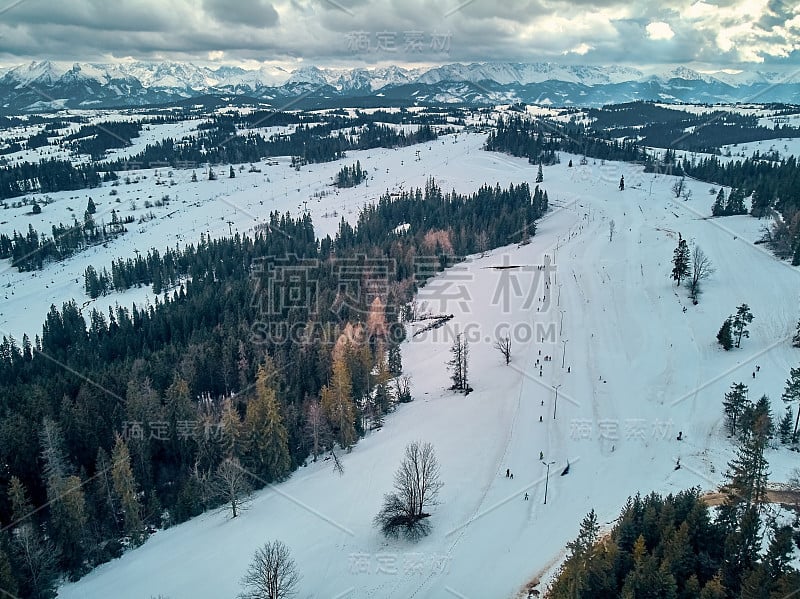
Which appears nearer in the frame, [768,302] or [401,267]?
[768,302]

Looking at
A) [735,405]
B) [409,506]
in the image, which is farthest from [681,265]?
[409,506]

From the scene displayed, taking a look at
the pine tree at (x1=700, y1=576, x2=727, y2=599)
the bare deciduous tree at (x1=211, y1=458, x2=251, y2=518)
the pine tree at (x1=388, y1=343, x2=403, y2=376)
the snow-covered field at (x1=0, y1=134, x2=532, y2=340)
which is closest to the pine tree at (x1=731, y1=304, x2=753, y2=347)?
the pine tree at (x1=388, y1=343, x2=403, y2=376)

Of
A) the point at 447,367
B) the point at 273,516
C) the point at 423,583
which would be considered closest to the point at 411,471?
the point at 423,583

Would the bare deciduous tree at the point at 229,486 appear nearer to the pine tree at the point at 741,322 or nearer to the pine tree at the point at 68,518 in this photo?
the pine tree at the point at 68,518

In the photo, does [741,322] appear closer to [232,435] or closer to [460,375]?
[460,375]

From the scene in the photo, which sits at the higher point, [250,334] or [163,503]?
[250,334]

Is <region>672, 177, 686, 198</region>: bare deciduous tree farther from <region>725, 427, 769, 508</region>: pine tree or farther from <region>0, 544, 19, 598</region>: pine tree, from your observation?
<region>0, 544, 19, 598</region>: pine tree

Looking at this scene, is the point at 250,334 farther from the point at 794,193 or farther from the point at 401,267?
the point at 794,193
